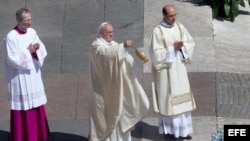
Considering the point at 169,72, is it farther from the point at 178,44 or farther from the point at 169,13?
the point at 169,13

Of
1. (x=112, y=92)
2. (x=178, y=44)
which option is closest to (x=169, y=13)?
(x=178, y=44)

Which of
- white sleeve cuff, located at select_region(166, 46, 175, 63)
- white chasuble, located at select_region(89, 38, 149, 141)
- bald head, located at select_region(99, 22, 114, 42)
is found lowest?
white chasuble, located at select_region(89, 38, 149, 141)

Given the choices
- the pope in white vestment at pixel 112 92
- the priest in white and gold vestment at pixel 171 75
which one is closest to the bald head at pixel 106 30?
the pope in white vestment at pixel 112 92

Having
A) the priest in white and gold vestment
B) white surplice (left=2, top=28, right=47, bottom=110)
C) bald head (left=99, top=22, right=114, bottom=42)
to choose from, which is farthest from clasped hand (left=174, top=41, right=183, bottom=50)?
white surplice (left=2, top=28, right=47, bottom=110)

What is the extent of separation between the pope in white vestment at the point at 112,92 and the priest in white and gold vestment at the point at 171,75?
0.42 metres

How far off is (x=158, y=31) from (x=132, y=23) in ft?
14.1

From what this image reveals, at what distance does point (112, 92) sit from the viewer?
9461 millimetres

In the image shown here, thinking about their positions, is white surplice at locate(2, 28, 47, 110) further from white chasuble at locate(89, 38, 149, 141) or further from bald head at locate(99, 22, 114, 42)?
bald head at locate(99, 22, 114, 42)

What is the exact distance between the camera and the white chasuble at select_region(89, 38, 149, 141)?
30.5 ft

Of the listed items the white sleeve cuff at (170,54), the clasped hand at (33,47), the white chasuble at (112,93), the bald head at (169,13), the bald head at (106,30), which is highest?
the bald head at (169,13)

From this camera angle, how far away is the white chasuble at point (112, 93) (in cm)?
930

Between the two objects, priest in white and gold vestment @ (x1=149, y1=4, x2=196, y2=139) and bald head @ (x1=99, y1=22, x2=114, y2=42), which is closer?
bald head @ (x1=99, y1=22, x2=114, y2=42)

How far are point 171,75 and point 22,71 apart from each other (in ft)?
6.55

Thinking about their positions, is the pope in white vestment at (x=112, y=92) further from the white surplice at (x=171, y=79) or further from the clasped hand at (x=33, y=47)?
the clasped hand at (x=33, y=47)
